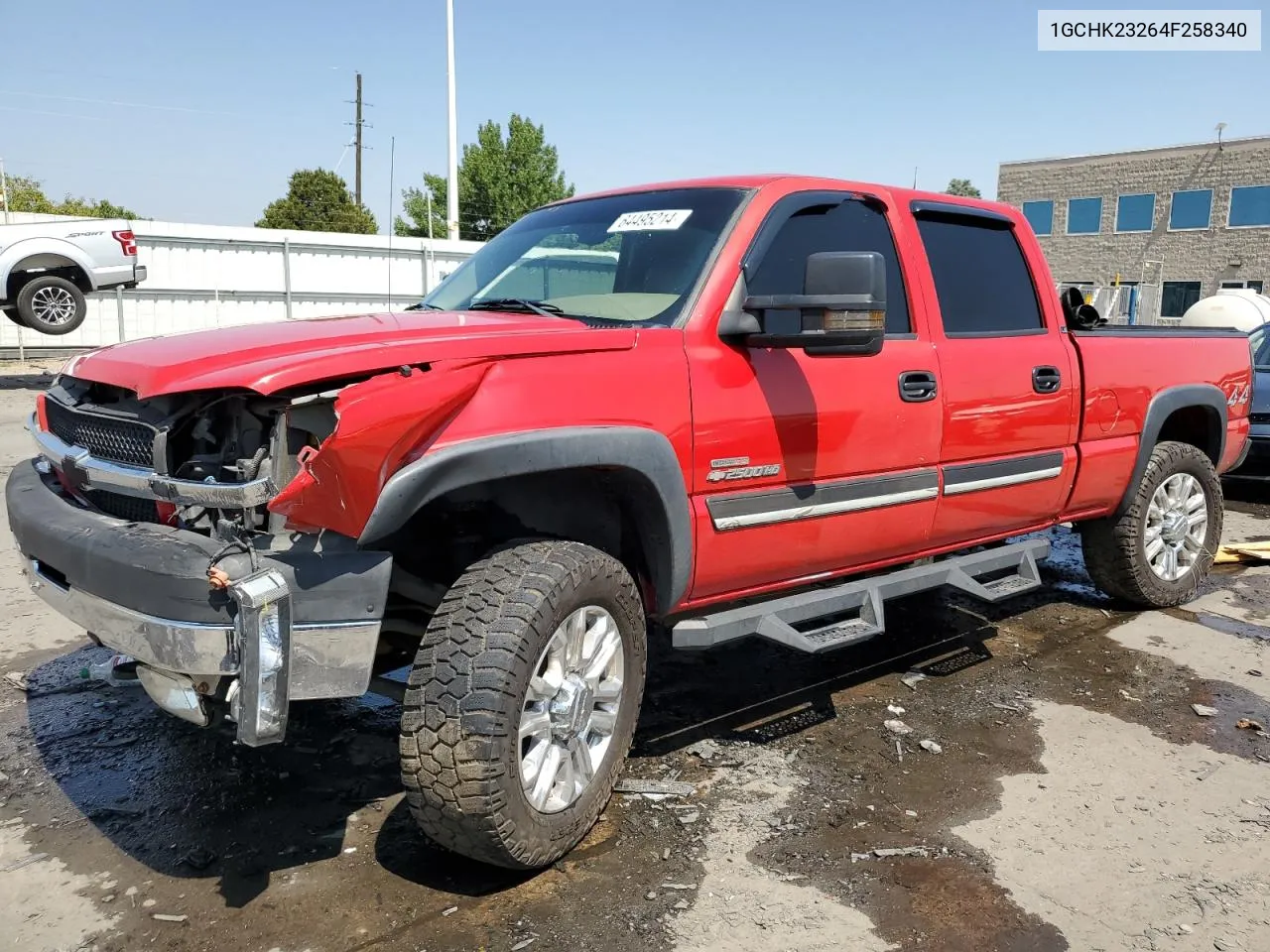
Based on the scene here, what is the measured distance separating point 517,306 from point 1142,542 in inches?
143

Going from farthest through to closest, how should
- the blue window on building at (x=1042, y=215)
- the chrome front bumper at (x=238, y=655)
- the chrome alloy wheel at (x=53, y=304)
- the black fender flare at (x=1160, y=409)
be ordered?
the blue window on building at (x=1042, y=215)
the chrome alloy wheel at (x=53, y=304)
the black fender flare at (x=1160, y=409)
the chrome front bumper at (x=238, y=655)

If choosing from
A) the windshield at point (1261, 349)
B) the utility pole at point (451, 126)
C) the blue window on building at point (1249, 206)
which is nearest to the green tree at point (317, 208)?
the utility pole at point (451, 126)

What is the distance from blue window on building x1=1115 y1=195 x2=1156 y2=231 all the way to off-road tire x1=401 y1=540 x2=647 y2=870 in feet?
135

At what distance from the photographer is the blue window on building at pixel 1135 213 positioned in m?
37.5

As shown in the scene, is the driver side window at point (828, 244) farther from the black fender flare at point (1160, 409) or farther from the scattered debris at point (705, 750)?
the black fender flare at point (1160, 409)

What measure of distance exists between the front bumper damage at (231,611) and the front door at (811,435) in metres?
1.15

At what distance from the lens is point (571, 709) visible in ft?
9.25

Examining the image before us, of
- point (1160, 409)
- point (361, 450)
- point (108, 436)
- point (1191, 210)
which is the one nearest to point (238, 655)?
point (361, 450)

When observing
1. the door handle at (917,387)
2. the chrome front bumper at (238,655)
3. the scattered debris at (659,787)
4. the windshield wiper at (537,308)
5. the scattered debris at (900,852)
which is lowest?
the scattered debris at (900,852)

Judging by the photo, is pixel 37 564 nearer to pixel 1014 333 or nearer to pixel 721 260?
pixel 721 260

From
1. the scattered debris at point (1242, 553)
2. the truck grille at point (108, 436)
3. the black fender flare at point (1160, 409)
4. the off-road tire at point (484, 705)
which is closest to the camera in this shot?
the off-road tire at point (484, 705)

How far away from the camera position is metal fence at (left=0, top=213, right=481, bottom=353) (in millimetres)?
18250

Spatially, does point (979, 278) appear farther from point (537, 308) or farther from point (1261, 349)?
point (1261, 349)

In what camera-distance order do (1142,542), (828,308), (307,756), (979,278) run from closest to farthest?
(828,308) → (307,756) → (979,278) → (1142,542)
